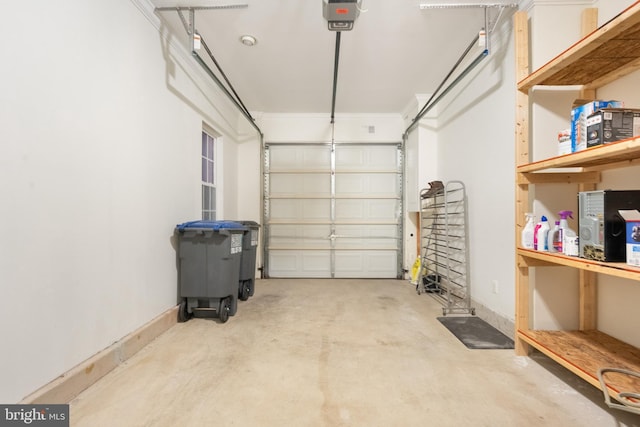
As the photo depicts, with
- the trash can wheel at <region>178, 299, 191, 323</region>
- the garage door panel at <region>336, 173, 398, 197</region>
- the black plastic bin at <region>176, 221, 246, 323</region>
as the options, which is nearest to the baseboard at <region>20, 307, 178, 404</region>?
the trash can wheel at <region>178, 299, 191, 323</region>

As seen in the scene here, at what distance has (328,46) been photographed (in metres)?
2.96

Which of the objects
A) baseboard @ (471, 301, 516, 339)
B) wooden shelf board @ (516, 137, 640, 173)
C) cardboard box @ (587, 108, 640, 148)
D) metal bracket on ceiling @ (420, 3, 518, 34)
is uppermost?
metal bracket on ceiling @ (420, 3, 518, 34)

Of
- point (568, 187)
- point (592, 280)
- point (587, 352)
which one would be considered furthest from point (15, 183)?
point (592, 280)

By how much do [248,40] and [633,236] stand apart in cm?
346

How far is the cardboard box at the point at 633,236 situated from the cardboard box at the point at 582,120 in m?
0.44

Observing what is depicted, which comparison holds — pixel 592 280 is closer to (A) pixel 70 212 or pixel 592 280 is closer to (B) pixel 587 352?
(B) pixel 587 352

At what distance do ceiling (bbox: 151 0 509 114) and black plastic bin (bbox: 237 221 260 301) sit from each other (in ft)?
6.85

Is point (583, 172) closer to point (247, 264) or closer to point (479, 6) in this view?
point (479, 6)

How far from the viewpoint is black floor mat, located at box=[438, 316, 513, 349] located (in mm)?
2254

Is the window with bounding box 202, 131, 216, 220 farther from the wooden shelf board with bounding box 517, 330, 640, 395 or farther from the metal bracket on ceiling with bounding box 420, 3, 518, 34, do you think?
the wooden shelf board with bounding box 517, 330, 640, 395

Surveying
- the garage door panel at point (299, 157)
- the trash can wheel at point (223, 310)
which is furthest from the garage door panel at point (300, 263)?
the trash can wheel at point (223, 310)

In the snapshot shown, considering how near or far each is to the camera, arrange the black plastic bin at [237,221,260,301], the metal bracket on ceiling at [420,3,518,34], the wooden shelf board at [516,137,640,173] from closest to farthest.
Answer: the wooden shelf board at [516,137,640,173] → the metal bracket on ceiling at [420,3,518,34] → the black plastic bin at [237,221,260,301]

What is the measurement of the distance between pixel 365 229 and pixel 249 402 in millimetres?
3720

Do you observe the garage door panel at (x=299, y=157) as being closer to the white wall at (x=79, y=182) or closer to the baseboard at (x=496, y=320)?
the white wall at (x=79, y=182)
